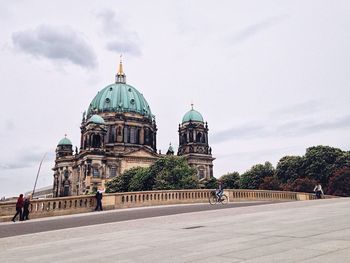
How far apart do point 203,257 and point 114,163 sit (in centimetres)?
8243

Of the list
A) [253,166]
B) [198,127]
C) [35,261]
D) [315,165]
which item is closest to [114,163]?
[198,127]

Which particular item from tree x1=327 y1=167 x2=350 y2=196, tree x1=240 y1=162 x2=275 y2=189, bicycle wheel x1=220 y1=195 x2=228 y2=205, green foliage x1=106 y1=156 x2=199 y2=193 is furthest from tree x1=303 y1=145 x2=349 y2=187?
bicycle wheel x1=220 y1=195 x2=228 y2=205

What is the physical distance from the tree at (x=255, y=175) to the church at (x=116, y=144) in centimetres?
1230

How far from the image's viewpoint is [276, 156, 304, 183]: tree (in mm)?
74875

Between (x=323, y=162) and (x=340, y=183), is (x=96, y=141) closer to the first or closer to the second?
(x=323, y=162)

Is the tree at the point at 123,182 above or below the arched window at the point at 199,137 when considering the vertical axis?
below

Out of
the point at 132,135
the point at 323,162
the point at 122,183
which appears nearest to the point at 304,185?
the point at 323,162

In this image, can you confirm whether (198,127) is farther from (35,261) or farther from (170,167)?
(35,261)

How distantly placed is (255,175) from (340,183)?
23.9 meters

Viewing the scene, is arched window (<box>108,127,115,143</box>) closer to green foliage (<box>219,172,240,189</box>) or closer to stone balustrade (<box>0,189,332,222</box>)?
green foliage (<box>219,172,240,189</box>)

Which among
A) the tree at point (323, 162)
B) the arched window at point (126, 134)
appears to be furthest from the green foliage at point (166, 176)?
the tree at point (323, 162)

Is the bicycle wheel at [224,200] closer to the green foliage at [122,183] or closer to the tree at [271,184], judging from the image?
the green foliage at [122,183]

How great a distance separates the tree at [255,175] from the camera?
84.6 m

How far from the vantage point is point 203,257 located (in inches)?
248
